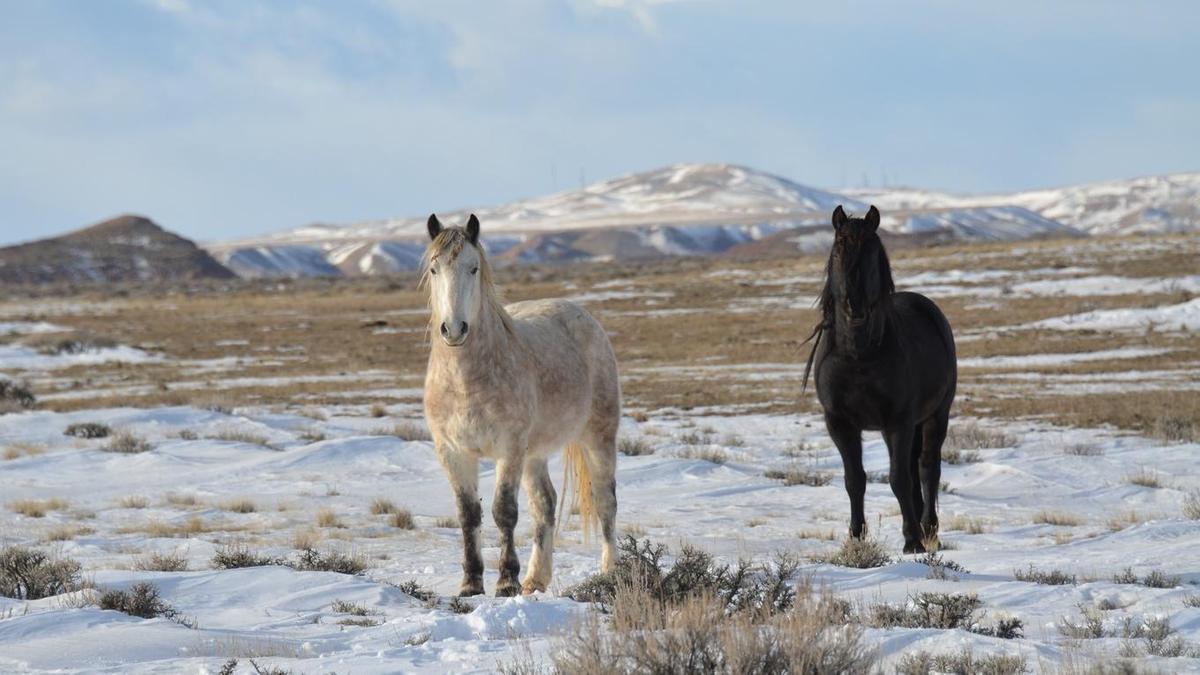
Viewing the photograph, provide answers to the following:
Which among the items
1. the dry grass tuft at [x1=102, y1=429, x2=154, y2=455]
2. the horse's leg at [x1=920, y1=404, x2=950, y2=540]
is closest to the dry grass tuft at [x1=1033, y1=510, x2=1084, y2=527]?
the horse's leg at [x1=920, y1=404, x2=950, y2=540]

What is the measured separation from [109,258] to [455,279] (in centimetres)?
13341

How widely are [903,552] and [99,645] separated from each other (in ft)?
17.5

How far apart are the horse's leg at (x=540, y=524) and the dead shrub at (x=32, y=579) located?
2.65 metres

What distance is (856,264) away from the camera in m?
8.10

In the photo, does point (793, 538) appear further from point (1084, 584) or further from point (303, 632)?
point (303, 632)

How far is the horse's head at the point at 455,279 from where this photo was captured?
6.65 metres

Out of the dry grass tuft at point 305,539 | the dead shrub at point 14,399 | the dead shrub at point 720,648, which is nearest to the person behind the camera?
the dead shrub at point 720,648

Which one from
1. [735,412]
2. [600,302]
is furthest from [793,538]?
[600,302]

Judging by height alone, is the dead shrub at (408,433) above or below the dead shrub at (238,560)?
below

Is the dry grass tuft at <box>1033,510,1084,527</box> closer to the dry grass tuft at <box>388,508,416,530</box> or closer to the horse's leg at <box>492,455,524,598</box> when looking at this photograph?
the horse's leg at <box>492,455,524,598</box>

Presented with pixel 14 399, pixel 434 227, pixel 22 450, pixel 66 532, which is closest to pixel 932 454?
pixel 434 227

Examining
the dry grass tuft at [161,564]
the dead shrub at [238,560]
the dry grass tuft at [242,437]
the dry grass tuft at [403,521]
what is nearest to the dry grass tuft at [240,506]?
the dry grass tuft at [403,521]

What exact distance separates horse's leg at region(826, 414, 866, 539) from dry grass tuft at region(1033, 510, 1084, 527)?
218cm

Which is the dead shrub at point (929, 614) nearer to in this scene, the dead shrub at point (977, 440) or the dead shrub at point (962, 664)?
the dead shrub at point (962, 664)
